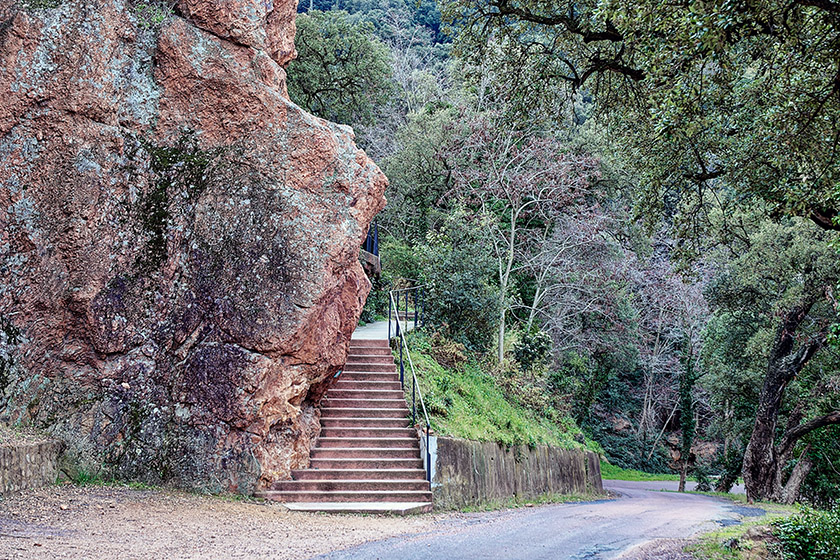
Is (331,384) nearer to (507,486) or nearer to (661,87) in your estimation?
(507,486)

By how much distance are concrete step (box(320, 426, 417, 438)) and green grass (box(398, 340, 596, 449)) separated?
52cm

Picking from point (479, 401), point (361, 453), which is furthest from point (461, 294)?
point (361, 453)

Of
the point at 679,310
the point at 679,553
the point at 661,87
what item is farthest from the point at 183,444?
the point at 679,310

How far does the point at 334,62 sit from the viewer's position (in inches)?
896

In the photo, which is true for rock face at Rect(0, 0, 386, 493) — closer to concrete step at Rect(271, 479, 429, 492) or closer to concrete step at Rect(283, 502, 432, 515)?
concrete step at Rect(271, 479, 429, 492)

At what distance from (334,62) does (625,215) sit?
43.1ft

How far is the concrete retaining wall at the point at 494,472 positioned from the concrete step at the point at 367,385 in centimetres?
197

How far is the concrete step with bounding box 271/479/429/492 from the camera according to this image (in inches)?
430

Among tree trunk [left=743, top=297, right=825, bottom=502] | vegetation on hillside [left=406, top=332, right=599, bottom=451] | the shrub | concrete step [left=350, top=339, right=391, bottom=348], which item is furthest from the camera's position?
tree trunk [left=743, top=297, right=825, bottom=502]

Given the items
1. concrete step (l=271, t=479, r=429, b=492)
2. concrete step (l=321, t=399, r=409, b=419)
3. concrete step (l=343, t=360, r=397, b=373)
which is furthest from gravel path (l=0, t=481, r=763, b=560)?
concrete step (l=343, t=360, r=397, b=373)

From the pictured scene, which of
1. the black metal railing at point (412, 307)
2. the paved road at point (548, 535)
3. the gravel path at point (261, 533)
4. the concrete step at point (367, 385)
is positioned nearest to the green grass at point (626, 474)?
the black metal railing at point (412, 307)

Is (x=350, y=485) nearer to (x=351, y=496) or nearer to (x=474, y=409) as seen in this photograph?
(x=351, y=496)

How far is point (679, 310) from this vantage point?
33.9 meters

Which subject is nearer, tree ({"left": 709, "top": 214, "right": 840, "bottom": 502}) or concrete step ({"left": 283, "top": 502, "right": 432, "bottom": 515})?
concrete step ({"left": 283, "top": 502, "right": 432, "bottom": 515})
